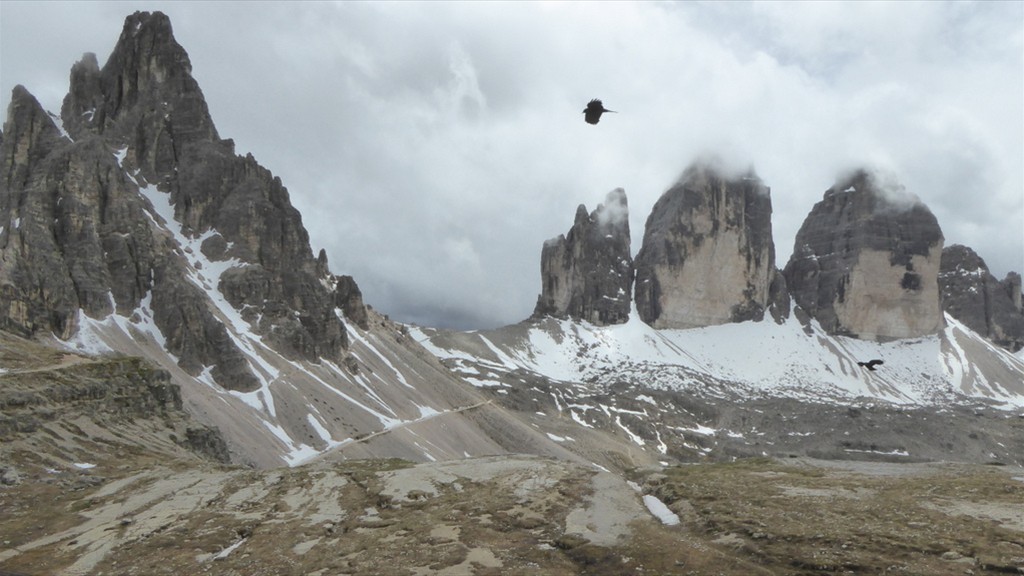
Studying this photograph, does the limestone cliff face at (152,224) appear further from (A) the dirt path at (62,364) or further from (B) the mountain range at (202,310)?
(A) the dirt path at (62,364)

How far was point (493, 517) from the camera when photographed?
37.3m

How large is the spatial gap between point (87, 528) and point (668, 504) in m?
30.6

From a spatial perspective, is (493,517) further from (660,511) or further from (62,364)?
(62,364)

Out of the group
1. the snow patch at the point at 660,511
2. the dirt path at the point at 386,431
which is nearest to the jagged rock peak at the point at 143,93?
the dirt path at the point at 386,431

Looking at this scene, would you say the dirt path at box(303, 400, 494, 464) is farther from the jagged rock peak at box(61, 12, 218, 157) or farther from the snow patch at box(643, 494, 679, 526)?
the jagged rock peak at box(61, 12, 218, 157)

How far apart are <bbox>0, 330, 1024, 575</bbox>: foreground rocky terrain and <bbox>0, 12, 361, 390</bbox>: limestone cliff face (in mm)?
64888

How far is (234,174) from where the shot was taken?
170 meters

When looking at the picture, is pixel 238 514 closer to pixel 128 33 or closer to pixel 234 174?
pixel 234 174

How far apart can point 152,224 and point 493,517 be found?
134405mm

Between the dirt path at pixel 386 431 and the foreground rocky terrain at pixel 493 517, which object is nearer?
the foreground rocky terrain at pixel 493 517

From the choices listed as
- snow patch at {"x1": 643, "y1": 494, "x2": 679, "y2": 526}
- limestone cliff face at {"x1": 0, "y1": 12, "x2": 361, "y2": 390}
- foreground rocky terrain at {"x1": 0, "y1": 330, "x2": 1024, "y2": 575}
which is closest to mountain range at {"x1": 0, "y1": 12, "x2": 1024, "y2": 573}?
limestone cliff face at {"x1": 0, "y1": 12, "x2": 361, "y2": 390}

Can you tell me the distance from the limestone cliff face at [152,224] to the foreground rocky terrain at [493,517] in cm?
6489

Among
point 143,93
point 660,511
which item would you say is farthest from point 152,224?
point 660,511

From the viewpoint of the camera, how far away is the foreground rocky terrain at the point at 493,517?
30016mm
